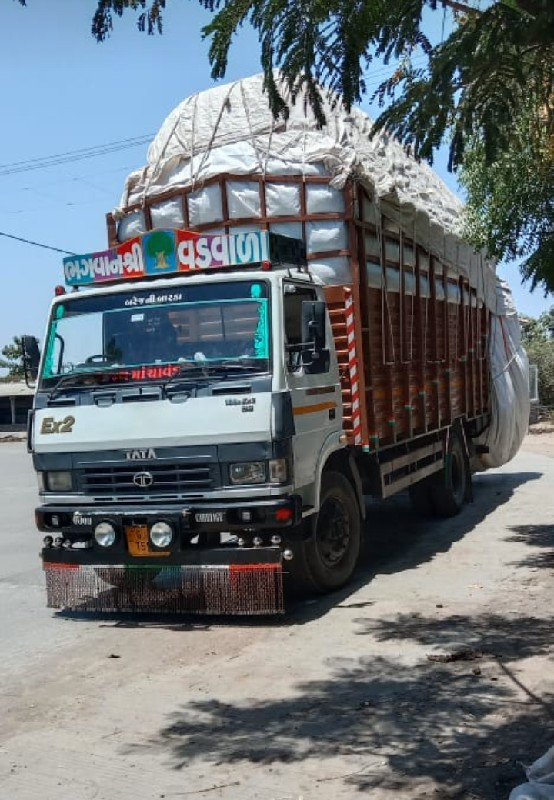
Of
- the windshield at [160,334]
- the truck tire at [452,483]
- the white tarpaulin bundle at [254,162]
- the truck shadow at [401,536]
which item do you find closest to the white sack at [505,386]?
the truck shadow at [401,536]

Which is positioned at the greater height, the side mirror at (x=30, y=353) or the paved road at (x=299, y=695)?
the side mirror at (x=30, y=353)

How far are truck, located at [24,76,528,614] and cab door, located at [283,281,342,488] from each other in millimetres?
24

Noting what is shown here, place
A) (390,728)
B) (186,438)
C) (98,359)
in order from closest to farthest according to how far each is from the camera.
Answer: (390,728)
(186,438)
(98,359)

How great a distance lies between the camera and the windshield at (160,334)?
6.64 meters

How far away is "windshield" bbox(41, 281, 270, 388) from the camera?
6.64 m

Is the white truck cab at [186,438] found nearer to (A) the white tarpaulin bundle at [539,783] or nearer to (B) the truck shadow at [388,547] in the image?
(B) the truck shadow at [388,547]

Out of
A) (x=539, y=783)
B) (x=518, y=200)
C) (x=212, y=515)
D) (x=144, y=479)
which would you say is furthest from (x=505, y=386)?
(x=539, y=783)

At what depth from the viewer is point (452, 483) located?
36.8ft

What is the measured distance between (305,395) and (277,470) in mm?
767

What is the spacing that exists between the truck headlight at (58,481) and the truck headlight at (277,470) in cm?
165

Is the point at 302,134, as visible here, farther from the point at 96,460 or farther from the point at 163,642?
the point at 163,642

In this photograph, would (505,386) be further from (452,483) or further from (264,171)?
(264,171)

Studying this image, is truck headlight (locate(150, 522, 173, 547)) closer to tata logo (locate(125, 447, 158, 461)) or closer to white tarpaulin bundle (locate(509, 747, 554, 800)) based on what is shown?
tata logo (locate(125, 447, 158, 461))

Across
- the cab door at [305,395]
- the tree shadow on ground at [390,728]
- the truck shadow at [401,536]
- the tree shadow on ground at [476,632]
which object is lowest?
the truck shadow at [401,536]
